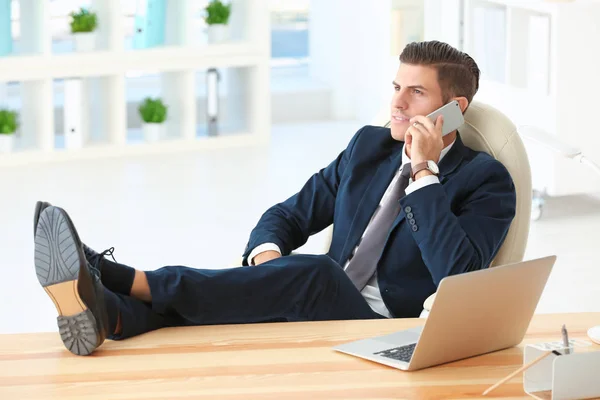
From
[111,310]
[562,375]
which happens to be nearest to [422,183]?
[111,310]

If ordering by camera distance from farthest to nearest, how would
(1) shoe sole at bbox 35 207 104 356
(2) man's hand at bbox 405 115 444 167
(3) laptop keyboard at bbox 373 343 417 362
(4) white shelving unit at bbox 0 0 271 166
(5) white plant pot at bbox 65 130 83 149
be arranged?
(5) white plant pot at bbox 65 130 83 149
(4) white shelving unit at bbox 0 0 271 166
(2) man's hand at bbox 405 115 444 167
(1) shoe sole at bbox 35 207 104 356
(3) laptop keyboard at bbox 373 343 417 362

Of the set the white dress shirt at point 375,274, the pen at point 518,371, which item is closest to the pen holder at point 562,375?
the pen at point 518,371

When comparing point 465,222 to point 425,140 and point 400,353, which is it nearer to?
point 425,140

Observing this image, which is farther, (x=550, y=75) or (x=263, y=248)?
(x=550, y=75)

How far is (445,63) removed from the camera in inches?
102

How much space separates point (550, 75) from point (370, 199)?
2.38 meters

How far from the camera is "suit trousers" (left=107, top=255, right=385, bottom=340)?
6.80 feet

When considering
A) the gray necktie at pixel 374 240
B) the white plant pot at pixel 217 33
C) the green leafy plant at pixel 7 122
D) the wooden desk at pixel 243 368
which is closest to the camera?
the wooden desk at pixel 243 368

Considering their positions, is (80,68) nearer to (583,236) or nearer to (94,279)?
(583,236)

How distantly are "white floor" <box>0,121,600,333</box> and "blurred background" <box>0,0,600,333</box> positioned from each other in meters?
0.01

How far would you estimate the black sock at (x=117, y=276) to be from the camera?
216 centimetres

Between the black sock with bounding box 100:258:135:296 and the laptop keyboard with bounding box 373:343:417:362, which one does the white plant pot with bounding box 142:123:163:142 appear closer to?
the black sock with bounding box 100:258:135:296

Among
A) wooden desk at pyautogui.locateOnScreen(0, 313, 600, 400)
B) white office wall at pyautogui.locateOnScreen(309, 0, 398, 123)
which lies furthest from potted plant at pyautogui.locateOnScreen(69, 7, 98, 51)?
wooden desk at pyautogui.locateOnScreen(0, 313, 600, 400)

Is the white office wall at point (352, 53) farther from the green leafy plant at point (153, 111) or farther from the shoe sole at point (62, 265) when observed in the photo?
the shoe sole at point (62, 265)
